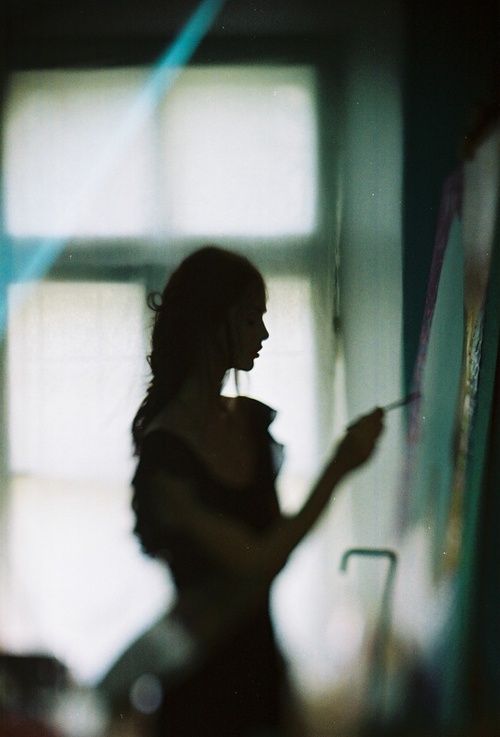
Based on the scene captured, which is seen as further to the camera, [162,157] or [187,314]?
[162,157]

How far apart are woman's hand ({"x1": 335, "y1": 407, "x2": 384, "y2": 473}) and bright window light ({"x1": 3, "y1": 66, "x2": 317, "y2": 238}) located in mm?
311

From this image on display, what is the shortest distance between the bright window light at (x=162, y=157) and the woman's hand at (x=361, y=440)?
31 centimetres

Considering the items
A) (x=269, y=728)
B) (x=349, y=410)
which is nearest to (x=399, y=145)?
(x=349, y=410)

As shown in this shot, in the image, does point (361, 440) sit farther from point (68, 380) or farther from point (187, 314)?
point (68, 380)

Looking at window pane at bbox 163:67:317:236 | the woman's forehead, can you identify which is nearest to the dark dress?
the woman's forehead

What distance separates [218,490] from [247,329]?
221 millimetres

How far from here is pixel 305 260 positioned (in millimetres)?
1051

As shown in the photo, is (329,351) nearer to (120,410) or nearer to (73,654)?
(120,410)

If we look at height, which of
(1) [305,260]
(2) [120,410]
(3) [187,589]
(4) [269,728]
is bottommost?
(4) [269,728]

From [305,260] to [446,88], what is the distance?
304 mm

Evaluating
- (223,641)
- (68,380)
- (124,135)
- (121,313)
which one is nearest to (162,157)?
(124,135)

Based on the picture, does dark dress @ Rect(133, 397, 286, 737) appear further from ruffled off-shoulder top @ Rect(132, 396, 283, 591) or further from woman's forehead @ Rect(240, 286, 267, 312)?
woman's forehead @ Rect(240, 286, 267, 312)

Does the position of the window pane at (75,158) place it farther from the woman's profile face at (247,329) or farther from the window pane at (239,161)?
the woman's profile face at (247,329)

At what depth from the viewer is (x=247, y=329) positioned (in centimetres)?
90
